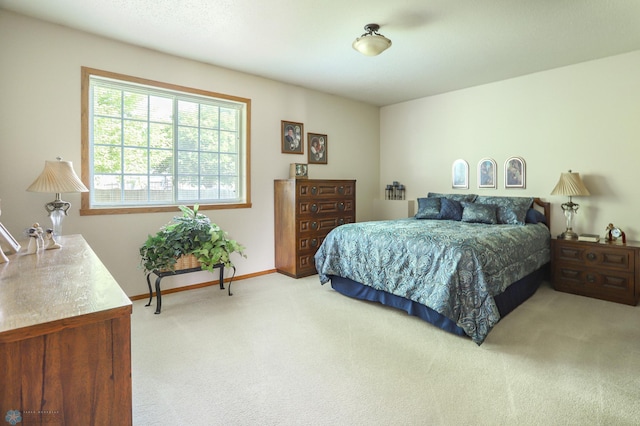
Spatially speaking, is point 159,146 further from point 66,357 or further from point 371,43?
point 66,357

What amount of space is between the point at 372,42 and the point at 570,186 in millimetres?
2771

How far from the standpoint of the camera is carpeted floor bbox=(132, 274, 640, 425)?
1.75 meters

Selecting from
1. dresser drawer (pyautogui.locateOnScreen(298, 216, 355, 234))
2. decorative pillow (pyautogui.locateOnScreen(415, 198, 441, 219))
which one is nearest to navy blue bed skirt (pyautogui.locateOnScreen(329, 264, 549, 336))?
dresser drawer (pyautogui.locateOnScreen(298, 216, 355, 234))

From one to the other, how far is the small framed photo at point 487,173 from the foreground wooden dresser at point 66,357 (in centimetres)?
480

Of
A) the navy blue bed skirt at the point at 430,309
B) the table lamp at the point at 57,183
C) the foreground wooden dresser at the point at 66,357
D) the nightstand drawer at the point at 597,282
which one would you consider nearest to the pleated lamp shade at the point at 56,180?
the table lamp at the point at 57,183

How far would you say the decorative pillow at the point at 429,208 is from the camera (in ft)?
15.0

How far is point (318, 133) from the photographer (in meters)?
5.13

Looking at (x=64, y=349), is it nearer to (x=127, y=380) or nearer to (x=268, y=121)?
(x=127, y=380)

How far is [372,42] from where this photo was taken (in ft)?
9.30

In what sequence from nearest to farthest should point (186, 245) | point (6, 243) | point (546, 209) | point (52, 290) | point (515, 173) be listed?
point (52, 290) < point (6, 243) < point (186, 245) < point (546, 209) < point (515, 173)

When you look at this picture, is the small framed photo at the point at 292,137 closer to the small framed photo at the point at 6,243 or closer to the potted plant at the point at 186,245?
the potted plant at the point at 186,245

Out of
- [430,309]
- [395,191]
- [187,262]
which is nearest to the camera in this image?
[430,309]

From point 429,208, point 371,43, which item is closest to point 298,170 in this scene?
point 429,208

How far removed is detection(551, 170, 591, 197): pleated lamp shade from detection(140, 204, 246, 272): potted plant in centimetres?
371
